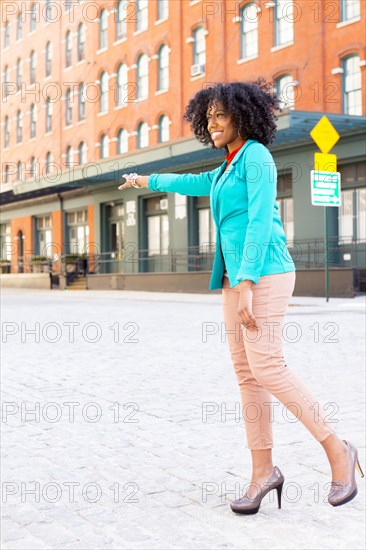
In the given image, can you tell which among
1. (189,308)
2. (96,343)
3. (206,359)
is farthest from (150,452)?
(189,308)

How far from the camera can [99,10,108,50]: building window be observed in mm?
41406

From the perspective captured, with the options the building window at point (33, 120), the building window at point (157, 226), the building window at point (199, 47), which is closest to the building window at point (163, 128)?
the building window at point (157, 226)

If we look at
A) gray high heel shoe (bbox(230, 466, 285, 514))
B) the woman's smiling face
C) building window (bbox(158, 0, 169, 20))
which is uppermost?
building window (bbox(158, 0, 169, 20))

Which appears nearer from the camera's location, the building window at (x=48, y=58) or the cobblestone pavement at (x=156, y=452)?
the cobblestone pavement at (x=156, y=452)

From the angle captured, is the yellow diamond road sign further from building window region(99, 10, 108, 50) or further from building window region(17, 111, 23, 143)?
building window region(17, 111, 23, 143)

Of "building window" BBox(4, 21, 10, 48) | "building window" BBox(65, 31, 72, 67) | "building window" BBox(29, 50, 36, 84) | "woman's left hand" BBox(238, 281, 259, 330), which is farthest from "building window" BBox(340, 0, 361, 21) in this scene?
"building window" BBox(4, 21, 10, 48)

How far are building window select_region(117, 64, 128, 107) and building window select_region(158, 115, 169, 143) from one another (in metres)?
3.45

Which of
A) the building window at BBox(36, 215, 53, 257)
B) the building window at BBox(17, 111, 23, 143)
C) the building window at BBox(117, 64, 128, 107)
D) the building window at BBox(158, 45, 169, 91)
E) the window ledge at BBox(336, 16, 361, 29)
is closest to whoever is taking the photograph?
the window ledge at BBox(336, 16, 361, 29)

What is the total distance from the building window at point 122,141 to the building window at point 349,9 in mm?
15587

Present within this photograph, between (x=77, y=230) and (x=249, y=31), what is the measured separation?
1797cm

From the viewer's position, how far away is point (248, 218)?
10.7ft

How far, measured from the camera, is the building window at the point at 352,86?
88.0 ft

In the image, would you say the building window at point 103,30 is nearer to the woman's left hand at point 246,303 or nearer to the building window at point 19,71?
the building window at point 19,71

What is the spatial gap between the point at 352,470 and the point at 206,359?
21.8 ft
